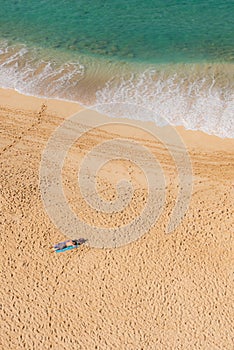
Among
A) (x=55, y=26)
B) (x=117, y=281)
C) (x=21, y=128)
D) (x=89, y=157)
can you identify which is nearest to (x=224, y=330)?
(x=117, y=281)

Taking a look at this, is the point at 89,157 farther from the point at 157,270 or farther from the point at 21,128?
the point at 157,270

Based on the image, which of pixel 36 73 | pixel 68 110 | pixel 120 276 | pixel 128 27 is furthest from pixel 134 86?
pixel 120 276

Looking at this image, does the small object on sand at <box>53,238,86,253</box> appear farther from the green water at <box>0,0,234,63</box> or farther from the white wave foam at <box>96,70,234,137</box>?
the green water at <box>0,0,234,63</box>

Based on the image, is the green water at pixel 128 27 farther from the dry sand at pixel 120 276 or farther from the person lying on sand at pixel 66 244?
the person lying on sand at pixel 66 244

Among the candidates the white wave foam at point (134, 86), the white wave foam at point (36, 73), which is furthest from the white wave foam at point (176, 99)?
the white wave foam at point (36, 73)

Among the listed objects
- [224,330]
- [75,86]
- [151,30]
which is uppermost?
[151,30]

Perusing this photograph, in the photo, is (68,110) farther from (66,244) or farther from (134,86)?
(66,244)

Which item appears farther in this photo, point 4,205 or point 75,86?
point 75,86

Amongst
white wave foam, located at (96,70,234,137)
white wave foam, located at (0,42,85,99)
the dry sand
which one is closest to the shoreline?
white wave foam, located at (96,70,234,137)
